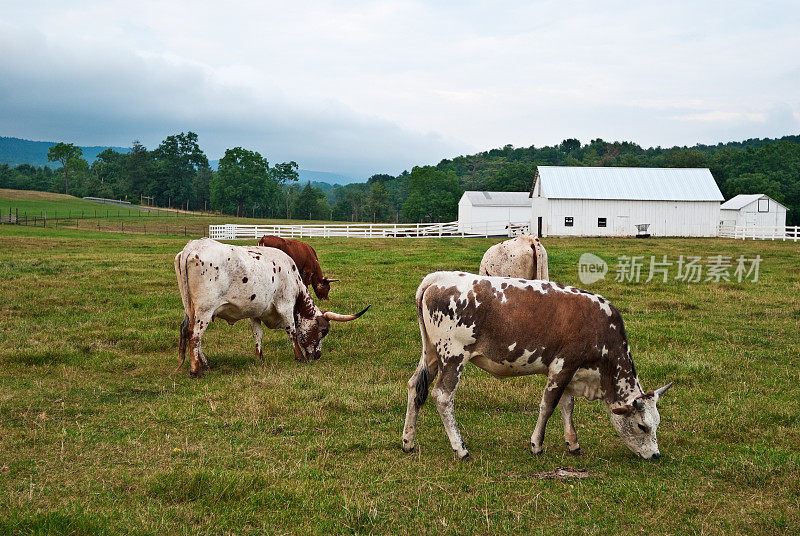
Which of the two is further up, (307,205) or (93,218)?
(307,205)

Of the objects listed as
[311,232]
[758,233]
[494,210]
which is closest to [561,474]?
[311,232]

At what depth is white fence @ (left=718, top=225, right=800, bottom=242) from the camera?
44219 millimetres

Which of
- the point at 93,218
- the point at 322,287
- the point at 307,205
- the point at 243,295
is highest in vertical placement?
the point at 307,205

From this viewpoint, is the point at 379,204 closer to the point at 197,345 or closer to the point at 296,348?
the point at 296,348

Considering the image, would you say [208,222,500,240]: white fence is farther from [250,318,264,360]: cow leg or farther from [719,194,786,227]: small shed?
[250,318,264,360]: cow leg

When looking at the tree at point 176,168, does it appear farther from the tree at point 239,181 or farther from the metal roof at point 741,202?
the metal roof at point 741,202

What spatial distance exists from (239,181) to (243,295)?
286 feet

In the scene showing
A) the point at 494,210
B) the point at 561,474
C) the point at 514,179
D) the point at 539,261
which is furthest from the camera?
the point at 514,179

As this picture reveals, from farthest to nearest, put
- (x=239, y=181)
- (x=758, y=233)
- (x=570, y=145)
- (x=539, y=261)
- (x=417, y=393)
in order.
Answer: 1. (x=570, y=145)
2. (x=239, y=181)
3. (x=758, y=233)
4. (x=539, y=261)
5. (x=417, y=393)

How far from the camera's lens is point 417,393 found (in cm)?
633

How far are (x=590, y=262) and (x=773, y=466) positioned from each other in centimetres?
1871

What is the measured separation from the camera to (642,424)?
6.12 meters

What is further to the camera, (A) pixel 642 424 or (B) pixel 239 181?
(B) pixel 239 181

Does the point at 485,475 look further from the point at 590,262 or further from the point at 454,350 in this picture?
the point at 590,262
